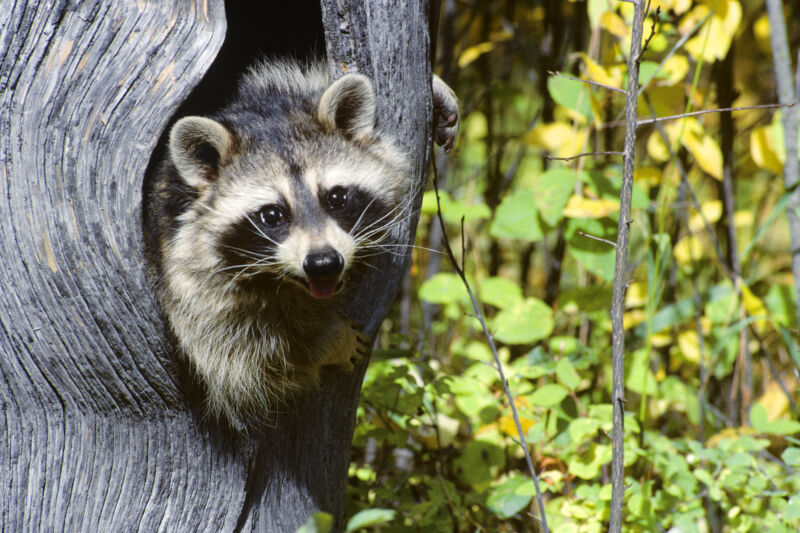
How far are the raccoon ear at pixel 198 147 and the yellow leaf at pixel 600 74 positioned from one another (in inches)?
48.9

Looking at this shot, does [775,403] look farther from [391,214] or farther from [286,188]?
[286,188]

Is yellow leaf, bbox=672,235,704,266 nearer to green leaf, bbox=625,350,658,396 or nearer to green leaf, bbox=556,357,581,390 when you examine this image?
green leaf, bbox=625,350,658,396

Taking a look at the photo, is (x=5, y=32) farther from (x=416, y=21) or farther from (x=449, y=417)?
(x=449, y=417)

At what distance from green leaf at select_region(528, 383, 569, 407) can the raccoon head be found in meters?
0.76

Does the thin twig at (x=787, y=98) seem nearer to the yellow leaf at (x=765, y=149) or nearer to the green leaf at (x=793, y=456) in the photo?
the yellow leaf at (x=765, y=149)

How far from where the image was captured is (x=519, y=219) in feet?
8.98

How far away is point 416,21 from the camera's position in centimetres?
204

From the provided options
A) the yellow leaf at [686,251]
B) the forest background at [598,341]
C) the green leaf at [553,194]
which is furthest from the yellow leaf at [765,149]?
the green leaf at [553,194]

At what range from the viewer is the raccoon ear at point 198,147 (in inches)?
73.4

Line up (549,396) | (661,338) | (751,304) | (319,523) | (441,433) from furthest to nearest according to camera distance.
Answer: (661,338), (441,433), (751,304), (549,396), (319,523)

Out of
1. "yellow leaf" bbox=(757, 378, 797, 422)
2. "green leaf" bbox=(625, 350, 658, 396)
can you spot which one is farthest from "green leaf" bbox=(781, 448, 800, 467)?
"yellow leaf" bbox=(757, 378, 797, 422)

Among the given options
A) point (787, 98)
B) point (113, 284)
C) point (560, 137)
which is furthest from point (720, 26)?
point (113, 284)

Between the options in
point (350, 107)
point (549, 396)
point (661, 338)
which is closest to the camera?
point (350, 107)

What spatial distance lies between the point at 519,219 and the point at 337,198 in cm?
91
